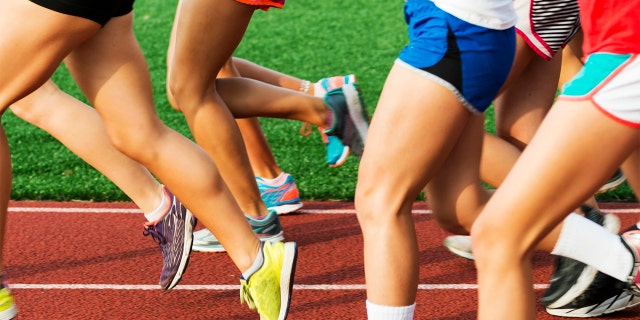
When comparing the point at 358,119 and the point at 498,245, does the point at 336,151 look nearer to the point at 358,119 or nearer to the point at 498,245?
the point at 358,119

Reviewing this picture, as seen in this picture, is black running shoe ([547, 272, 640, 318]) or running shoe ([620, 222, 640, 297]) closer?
running shoe ([620, 222, 640, 297])

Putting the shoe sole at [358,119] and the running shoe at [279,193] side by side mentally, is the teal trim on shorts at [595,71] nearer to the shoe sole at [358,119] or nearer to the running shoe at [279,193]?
the shoe sole at [358,119]

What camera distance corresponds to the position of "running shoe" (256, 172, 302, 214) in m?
5.13

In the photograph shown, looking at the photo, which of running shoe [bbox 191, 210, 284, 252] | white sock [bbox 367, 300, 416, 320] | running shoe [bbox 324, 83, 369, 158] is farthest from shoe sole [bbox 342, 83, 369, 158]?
white sock [bbox 367, 300, 416, 320]

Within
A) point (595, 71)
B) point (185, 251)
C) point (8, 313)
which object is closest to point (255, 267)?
point (185, 251)

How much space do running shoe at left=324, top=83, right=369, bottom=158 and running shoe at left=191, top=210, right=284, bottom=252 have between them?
0.46 m

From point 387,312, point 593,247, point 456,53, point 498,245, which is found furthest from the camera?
point 593,247

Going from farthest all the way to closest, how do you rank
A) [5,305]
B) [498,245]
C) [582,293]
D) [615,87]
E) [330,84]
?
[330,84] → [582,293] → [5,305] → [498,245] → [615,87]

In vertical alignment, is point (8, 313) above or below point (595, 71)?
below

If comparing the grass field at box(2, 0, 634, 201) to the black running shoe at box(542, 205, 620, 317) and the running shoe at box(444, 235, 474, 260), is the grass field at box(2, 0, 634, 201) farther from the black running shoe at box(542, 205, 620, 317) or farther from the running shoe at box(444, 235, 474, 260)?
the black running shoe at box(542, 205, 620, 317)

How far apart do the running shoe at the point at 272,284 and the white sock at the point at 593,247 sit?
89 centimetres

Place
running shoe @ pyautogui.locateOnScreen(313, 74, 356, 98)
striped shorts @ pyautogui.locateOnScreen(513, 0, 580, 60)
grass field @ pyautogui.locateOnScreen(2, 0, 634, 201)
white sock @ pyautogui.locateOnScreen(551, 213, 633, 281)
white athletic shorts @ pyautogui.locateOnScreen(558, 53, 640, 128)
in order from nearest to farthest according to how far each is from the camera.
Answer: white athletic shorts @ pyautogui.locateOnScreen(558, 53, 640, 128)
white sock @ pyautogui.locateOnScreen(551, 213, 633, 281)
striped shorts @ pyautogui.locateOnScreen(513, 0, 580, 60)
running shoe @ pyautogui.locateOnScreen(313, 74, 356, 98)
grass field @ pyautogui.locateOnScreen(2, 0, 634, 201)

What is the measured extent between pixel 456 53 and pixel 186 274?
195 cm

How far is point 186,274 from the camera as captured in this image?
4.37 meters
